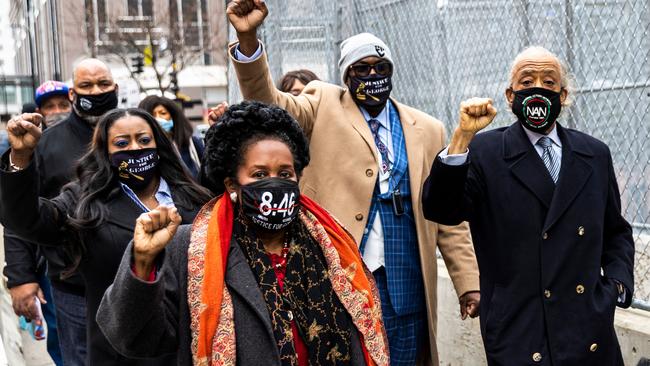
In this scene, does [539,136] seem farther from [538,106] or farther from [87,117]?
[87,117]

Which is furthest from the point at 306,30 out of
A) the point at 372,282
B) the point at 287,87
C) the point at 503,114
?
the point at 372,282

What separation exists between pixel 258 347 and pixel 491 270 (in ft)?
3.90

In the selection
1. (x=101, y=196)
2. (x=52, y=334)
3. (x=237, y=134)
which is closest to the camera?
(x=237, y=134)

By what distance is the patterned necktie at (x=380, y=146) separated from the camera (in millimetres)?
3965

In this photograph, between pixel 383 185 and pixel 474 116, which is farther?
pixel 383 185

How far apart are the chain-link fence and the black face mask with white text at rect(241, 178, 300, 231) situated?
91.8 inches

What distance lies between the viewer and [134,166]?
3.96 m

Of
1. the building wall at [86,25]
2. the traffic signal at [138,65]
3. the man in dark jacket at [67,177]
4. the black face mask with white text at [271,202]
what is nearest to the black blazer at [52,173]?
the man in dark jacket at [67,177]

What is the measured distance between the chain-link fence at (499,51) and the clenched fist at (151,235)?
108 inches

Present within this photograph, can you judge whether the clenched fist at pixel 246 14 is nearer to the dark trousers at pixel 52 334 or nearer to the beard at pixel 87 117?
the beard at pixel 87 117

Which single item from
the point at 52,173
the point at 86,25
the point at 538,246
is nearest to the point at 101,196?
the point at 52,173

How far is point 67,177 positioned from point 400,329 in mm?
2095

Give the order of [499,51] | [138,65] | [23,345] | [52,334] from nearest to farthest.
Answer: [499,51]
[52,334]
[23,345]
[138,65]

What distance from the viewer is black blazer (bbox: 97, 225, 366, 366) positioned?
2400 mm
